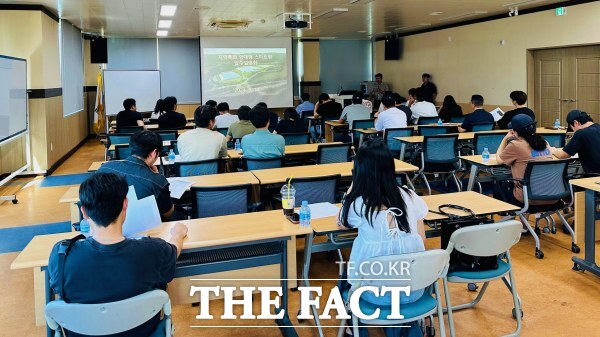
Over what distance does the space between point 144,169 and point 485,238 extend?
209 cm

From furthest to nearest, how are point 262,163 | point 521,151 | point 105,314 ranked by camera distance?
point 262,163 < point 521,151 < point 105,314

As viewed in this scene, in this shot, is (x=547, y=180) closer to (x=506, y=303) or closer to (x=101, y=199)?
(x=506, y=303)

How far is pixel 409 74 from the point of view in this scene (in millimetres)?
14742

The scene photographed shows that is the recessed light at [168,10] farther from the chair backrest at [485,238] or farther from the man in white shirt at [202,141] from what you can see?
the chair backrest at [485,238]

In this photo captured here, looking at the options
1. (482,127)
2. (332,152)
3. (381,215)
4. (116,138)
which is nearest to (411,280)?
(381,215)

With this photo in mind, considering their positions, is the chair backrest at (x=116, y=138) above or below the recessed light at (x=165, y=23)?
below

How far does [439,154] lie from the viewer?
21.2 feet

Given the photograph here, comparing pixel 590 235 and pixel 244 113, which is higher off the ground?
pixel 244 113

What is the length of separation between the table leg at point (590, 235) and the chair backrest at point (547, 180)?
0.48m

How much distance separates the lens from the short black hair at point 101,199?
1986 millimetres

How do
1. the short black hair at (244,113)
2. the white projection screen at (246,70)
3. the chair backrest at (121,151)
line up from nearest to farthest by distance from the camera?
the chair backrest at (121,151) → the short black hair at (244,113) → the white projection screen at (246,70)

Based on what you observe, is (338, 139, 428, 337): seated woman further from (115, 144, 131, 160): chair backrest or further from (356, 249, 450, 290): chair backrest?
(115, 144, 131, 160): chair backrest

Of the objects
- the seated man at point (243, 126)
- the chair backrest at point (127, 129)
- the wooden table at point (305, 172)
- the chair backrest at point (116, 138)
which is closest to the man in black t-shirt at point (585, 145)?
the wooden table at point (305, 172)

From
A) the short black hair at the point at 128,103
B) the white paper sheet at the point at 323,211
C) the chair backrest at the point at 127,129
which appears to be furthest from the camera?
the short black hair at the point at 128,103
